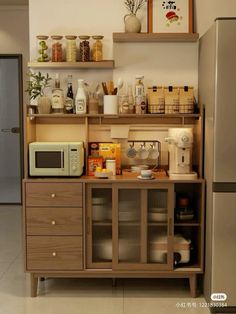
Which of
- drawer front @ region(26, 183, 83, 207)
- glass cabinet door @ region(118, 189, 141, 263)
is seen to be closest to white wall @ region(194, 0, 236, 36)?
glass cabinet door @ region(118, 189, 141, 263)

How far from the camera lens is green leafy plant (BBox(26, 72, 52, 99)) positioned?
3.74 m

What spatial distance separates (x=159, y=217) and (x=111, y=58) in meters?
1.36

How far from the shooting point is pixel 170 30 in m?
3.75

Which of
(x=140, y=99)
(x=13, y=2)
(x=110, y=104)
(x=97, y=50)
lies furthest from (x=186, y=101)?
(x=13, y=2)

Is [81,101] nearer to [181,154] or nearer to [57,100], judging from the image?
[57,100]

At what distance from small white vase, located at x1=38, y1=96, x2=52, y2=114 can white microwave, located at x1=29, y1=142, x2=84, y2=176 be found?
31 centimetres

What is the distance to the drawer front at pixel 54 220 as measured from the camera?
3430mm

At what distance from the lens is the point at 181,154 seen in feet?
→ 11.6

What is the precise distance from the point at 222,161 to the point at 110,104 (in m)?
1.05

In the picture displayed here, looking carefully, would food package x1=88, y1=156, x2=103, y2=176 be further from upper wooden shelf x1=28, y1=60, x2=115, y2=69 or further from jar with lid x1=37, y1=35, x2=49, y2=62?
jar with lid x1=37, y1=35, x2=49, y2=62

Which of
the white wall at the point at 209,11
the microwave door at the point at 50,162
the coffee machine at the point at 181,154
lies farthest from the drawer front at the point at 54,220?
the white wall at the point at 209,11

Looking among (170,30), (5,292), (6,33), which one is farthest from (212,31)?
(6,33)

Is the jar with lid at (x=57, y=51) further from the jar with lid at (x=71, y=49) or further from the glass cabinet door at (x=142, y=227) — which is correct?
the glass cabinet door at (x=142, y=227)

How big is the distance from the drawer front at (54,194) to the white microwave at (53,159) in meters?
0.11
